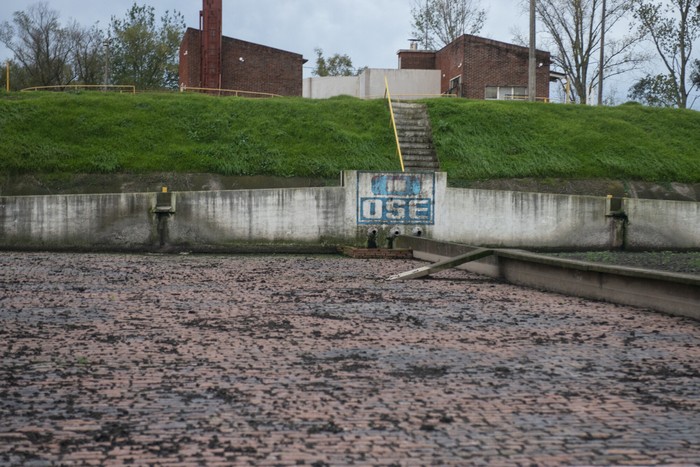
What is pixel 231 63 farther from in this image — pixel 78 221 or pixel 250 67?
pixel 78 221

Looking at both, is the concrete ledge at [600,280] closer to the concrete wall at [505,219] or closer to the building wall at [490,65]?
the concrete wall at [505,219]

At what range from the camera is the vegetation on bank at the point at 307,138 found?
22.2m

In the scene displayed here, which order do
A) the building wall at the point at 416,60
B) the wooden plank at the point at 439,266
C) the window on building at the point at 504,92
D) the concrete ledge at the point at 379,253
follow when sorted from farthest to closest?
the building wall at the point at 416,60, the window on building at the point at 504,92, the concrete ledge at the point at 379,253, the wooden plank at the point at 439,266

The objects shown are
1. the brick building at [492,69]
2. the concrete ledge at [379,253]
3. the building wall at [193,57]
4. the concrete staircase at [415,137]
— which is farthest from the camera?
the brick building at [492,69]

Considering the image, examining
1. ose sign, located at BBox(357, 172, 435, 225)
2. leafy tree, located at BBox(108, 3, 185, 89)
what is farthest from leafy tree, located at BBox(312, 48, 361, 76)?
ose sign, located at BBox(357, 172, 435, 225)

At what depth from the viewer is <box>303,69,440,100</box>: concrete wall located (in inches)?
1550

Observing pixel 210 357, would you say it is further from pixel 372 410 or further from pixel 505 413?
pixel 505 413

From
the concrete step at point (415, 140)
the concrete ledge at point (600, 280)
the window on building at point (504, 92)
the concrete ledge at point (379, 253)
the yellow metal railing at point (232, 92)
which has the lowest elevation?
the concrete ledge at point (379, 253)

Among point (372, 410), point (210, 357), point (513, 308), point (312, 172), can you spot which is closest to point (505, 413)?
point (372, 410)

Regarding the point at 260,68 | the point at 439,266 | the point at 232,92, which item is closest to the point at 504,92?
the point at 260,68

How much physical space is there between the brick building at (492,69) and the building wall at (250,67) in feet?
26.4

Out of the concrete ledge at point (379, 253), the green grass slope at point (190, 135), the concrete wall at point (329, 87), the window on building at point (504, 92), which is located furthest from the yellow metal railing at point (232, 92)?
the concrete ledge at point (379, 253)

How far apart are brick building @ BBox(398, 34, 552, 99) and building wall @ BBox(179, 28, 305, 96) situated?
26.4ft

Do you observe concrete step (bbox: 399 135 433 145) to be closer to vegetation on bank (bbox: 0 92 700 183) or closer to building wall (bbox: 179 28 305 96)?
vegetation on bank (bbox: 0 92 700 183)
